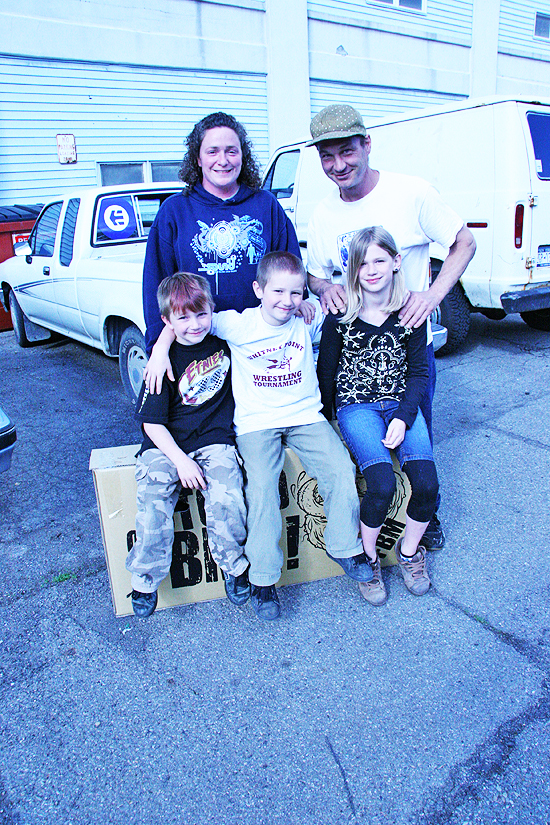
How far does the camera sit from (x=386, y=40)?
1237 cm

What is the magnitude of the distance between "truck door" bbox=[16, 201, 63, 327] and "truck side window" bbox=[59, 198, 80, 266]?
27cm

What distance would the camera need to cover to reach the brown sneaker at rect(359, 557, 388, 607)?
2.51 m

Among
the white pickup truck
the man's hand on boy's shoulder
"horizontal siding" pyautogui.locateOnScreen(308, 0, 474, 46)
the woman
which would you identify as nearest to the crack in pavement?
the man's hand on boy's shoulder

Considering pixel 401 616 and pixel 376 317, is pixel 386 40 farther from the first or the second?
pixel 401 616

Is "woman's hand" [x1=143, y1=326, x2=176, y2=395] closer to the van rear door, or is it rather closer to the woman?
the woman

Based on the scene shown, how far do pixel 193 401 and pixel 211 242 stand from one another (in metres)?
0.66

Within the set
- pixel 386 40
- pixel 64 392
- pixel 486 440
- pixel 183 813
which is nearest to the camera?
pixel 183 813

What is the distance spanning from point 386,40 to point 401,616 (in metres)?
13.2

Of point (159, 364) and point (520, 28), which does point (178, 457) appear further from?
point (520, 28)

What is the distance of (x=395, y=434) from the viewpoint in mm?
2477

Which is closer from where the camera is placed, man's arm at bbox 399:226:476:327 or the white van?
man's arm at bbox 399:226:476:327

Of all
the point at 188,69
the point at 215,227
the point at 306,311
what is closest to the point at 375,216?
the point at 306,311

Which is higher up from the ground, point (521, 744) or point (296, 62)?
point (296, 62)

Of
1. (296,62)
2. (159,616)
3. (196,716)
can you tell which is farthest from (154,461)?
(296,62)
